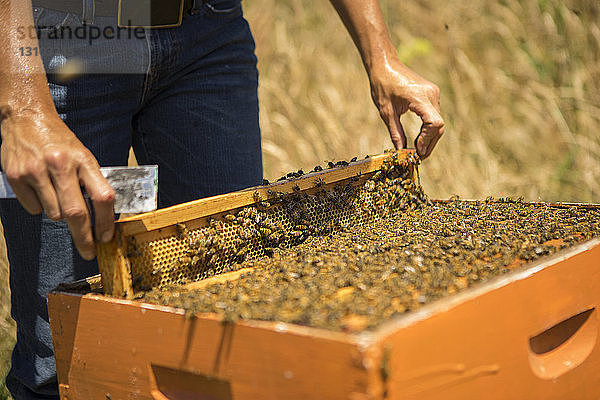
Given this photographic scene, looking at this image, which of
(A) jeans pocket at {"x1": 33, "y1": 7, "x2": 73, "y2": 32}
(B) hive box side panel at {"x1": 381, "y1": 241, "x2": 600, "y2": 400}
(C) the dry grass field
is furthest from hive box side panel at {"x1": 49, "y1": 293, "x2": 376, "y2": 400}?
(C) the dry grass field

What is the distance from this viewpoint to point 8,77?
1620 millimetres

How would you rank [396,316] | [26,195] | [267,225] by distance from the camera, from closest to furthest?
[396,316], [26,195], [267,225]

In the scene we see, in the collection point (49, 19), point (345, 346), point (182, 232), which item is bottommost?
point (345, 346)

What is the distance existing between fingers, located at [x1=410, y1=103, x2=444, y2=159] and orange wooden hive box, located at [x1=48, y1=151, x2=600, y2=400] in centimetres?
98

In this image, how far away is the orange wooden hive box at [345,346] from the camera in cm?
119

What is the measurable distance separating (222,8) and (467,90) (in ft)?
12.8

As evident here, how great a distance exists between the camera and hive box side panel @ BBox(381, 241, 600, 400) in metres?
1.22

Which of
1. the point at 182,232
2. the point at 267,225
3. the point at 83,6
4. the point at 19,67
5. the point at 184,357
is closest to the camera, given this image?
the point at 184,357

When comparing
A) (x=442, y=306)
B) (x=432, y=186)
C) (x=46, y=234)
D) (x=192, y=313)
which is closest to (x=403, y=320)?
(x=442, y=306)

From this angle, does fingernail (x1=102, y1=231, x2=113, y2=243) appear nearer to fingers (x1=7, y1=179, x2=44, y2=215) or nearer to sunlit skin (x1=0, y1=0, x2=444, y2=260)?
sunlit skin (x1=0, y1=0, x2=444, y2=260)

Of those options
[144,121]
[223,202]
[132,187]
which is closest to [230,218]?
[223,202]

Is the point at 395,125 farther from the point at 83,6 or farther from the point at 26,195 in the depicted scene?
the point at 26,195

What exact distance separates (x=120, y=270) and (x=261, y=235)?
1.72 feet

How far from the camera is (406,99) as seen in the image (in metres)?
2.60
